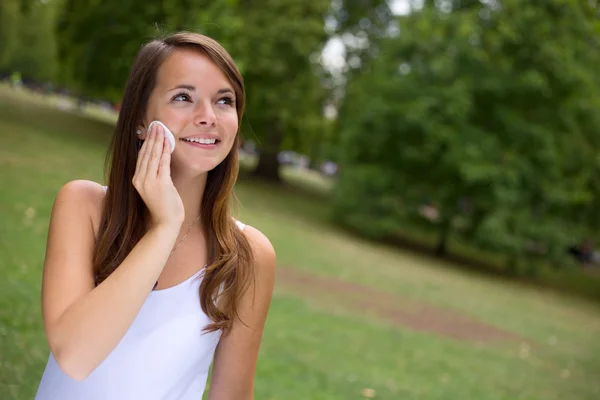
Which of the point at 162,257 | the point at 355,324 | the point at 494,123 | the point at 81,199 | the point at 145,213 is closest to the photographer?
the point at 162,257

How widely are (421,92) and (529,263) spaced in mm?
6592

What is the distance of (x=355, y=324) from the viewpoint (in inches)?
391

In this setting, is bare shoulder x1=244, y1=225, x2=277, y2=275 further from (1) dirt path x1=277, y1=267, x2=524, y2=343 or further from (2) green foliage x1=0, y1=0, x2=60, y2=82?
(2) green foliage x1=0, y1=0, x2=60, y2=82

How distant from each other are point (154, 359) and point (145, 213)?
0.50 m

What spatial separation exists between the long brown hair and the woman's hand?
0.23m

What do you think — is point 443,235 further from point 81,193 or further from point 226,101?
point 81,193

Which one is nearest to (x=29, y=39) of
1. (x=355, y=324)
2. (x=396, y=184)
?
(x=396, y=184)

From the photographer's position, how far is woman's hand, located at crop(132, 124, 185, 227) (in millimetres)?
2105

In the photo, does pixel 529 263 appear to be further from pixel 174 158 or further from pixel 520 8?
pixel 174 158

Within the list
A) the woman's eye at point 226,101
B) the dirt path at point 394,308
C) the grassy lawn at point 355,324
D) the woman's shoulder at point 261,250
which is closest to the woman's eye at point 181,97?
the woman's eye at point 226,101

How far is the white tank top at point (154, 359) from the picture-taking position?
2.15m

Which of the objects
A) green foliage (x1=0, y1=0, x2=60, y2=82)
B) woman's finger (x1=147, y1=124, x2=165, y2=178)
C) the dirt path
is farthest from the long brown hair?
green foliage (x1=0, y1=0, x2=60, y2=82)

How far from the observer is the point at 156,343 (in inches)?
87.3

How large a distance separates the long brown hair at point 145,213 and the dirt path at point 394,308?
27.9 feet
